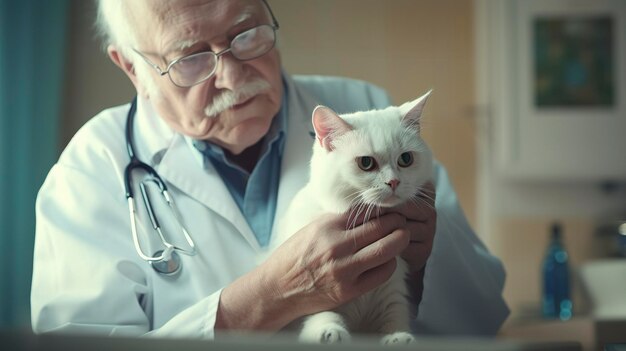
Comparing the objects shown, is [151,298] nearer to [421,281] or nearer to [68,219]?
[68,219]

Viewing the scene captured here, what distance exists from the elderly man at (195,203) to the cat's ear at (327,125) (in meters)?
0.18

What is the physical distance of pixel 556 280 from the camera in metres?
2.38

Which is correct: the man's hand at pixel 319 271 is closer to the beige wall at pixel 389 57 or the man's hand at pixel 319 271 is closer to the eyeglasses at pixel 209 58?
the eyeglasses at pixel 209 58

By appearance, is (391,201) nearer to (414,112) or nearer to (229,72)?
(414,112)

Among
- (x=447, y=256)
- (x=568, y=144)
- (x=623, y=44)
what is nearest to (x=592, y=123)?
(x=568, y=144)

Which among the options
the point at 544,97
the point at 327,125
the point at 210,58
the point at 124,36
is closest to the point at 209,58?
the point at 210,58

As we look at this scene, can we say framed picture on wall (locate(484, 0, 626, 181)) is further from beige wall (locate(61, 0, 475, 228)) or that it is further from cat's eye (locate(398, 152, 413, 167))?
cat's eye (locate(398, 152, 413, 167))

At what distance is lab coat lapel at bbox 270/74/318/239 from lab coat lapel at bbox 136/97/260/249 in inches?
3.0

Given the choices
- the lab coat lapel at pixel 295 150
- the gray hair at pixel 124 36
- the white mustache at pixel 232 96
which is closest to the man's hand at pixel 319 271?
the lab coat lapel at pixel 295 150

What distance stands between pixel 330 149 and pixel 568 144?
1812 millimetres

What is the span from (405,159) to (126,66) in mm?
524

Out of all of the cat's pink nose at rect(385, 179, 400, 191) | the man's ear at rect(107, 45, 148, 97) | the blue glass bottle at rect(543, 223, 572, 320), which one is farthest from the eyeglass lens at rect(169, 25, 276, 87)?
the blue glass bottle at rect(543, 223, 572, 320)

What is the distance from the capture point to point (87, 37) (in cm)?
173

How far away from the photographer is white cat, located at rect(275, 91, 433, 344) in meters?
0.77
